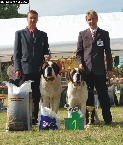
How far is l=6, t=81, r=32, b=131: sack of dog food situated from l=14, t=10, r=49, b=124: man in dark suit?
19.1 inches

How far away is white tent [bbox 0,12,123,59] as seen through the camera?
8852 mm

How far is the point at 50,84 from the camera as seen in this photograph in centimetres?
507

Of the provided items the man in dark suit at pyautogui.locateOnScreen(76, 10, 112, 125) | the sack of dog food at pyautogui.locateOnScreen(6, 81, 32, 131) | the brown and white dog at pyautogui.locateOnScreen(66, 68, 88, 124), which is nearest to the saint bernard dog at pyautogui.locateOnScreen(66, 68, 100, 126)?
the brown and white dog at pyautogui.locateOnScreen(66, 68, 88, 124)

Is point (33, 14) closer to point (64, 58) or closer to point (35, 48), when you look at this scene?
point (35, 48)

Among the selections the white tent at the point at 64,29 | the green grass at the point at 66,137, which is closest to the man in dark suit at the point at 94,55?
the green grass at the point at 66,137

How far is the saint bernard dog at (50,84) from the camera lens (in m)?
4.94

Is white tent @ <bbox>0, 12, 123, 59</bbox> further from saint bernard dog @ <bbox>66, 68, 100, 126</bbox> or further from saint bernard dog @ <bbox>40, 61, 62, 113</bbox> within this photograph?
saint bernard dog @ <bbox>66, 68, 100, 126</bbox>

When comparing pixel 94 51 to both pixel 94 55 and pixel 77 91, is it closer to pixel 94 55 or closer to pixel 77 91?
pixel 94 55

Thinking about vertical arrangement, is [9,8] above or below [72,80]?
above

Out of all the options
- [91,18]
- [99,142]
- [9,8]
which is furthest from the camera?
[9,8]

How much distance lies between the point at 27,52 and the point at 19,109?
0.88 meters

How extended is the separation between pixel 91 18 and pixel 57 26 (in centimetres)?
470

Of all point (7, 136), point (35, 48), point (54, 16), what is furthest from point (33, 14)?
point (54, 16)

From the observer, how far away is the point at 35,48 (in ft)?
16.4
